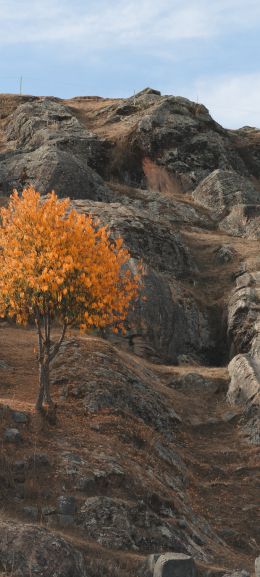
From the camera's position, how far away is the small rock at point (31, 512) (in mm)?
16578

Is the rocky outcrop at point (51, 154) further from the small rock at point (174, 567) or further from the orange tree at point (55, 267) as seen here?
the small rock at point (174, 567)

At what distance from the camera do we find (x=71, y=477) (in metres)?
18.9

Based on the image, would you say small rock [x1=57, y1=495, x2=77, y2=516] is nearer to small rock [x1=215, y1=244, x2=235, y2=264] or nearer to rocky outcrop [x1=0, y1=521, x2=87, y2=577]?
rocky outcrop [x1=0, y1=521, x2=87, y2=577]

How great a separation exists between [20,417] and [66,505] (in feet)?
15.0

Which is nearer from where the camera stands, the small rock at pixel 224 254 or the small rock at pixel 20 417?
the small rock at pixel 20 417

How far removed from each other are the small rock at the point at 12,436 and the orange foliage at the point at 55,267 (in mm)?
3748

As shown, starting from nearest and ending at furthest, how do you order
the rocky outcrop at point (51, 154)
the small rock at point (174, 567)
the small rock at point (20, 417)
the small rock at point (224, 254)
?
the small rock at point (174, 567) < the small rock at point (20, 417) < the small rock at point (224, 254) < the rocky outcrop at point (51, 154)

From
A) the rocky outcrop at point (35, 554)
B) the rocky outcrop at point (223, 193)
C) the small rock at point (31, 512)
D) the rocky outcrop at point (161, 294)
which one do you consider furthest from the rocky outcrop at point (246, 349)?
the rocky outcrop at point (223, 193)

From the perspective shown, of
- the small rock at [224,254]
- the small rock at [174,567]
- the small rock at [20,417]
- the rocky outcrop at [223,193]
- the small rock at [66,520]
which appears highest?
the rocky outcrop at [223,193]

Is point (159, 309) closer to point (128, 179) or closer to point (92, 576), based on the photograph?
point (92, 576)

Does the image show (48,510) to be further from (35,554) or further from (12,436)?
(12,436)

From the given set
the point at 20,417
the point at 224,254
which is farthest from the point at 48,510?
the point at 224,254

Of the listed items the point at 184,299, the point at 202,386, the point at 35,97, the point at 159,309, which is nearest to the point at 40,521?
the point at 202,386

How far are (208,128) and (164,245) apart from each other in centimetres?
4065
